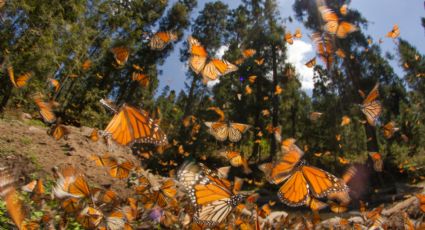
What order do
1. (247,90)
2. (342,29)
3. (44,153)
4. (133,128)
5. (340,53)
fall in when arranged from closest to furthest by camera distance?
1. (133,128)
2. (44,153)
3. (342,29)
4. (340,53)
5. (247,90)

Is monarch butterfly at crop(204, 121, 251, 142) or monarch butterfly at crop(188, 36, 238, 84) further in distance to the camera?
monarch butterfly at crop(204, 121, 251, 142)

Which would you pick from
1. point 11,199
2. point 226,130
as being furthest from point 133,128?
point 226,130

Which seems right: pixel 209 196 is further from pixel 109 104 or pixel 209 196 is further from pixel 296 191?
pixel 109 104

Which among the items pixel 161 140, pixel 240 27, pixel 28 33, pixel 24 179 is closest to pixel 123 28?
pixel 240 27

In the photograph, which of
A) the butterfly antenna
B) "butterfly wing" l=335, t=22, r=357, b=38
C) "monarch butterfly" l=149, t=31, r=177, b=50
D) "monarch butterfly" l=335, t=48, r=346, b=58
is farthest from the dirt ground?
"monarch butterfly" l=335, t=48, r=346, b=58

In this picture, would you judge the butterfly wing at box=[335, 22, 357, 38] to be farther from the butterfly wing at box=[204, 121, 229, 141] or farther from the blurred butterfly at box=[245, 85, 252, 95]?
the blurred butterfly at box=[245, 85, 252, 95]
